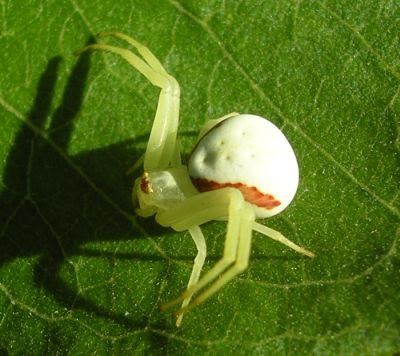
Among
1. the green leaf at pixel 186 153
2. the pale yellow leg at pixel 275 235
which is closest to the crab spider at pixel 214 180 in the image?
the pale yellow leg at pixel 275 235

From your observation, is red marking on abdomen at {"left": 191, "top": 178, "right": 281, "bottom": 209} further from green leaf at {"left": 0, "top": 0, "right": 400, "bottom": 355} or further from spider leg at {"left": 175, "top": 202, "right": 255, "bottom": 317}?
green leaf at {"left": 0, "top": 0, "right": 400, "bottom": 355}

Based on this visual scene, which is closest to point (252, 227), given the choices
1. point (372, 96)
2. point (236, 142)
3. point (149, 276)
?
point (236, 142)

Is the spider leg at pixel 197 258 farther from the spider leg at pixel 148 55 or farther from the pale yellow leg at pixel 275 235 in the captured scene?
the spider leg at pixel 148 55

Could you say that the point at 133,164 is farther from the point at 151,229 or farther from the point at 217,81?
the point at 217,81

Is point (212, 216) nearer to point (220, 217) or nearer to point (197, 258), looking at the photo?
point (220, 217)

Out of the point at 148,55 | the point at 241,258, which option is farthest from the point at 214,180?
the point at 148,55

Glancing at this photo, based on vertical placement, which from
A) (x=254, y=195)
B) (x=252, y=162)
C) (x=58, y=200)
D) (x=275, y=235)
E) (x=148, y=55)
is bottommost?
(x=58, y=200)

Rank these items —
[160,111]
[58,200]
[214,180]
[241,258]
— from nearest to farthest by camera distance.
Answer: [241,258]
[214,180]
[160,111]
[58,200]
